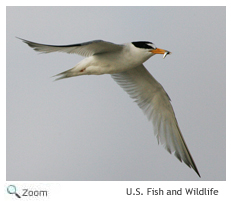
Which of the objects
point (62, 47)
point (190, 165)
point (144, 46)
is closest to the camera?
point (62, 47)

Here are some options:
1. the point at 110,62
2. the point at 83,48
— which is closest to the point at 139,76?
the point at 110,62

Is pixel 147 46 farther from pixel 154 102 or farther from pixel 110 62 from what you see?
pixel 154 102

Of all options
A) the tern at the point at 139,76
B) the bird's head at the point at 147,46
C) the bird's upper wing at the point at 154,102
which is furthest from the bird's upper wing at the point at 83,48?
the bird's upper wing at the point at 154,102

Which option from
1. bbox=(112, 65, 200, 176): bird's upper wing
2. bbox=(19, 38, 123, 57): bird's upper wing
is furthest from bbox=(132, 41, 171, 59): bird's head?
bbox=(112, 65, 200, 176): bird's upper wing

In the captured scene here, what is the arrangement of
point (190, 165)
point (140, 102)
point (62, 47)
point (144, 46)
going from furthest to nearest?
point (140, 102) → point (190, 165) → point (144, 46) → point (62, 47)

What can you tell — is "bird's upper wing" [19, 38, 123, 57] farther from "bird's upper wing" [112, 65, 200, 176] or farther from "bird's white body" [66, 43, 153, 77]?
"bird's upper wing" [112, 65, 200, 176]

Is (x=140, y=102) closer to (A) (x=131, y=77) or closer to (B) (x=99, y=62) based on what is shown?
(A) (x=131, y=77)
